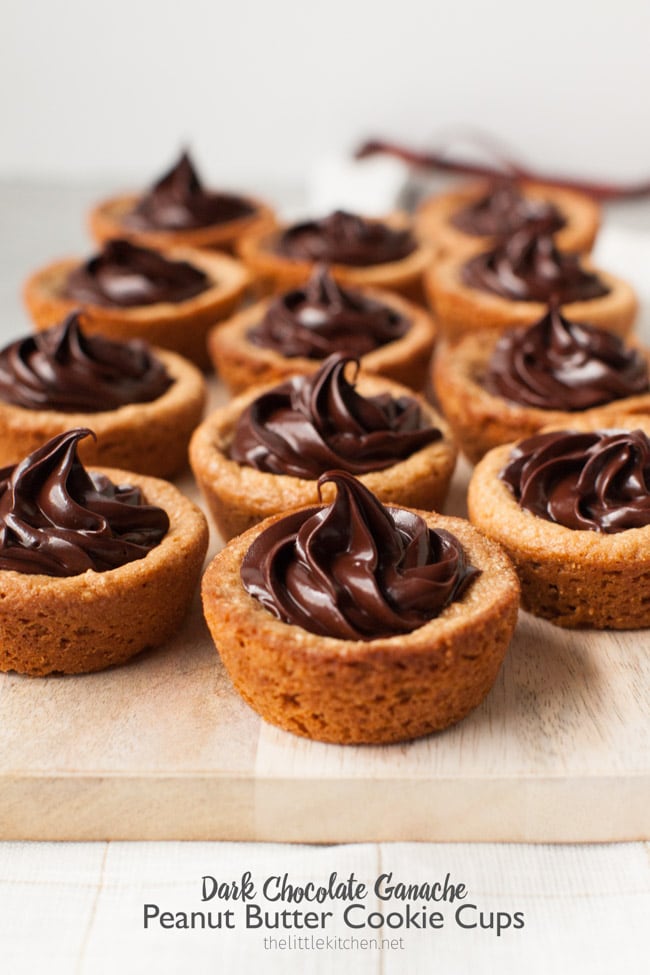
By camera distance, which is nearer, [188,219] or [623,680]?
[623,680]

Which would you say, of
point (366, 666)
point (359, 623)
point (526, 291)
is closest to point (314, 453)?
point (359, 623)

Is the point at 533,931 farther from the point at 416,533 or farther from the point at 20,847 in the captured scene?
the point at 20,847

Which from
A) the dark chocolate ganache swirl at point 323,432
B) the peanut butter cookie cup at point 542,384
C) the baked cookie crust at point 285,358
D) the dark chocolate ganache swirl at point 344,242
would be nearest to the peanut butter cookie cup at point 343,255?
the dark chocolate ganache swirl at point 344,242

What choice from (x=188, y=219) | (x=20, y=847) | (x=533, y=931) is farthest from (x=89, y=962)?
(x=188, y=219)

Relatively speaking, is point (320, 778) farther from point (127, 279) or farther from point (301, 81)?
point (301, 81)

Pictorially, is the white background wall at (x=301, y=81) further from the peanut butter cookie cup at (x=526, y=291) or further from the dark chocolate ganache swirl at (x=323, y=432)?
the dark chocolate ganache swirl at (x=323, y=432)
